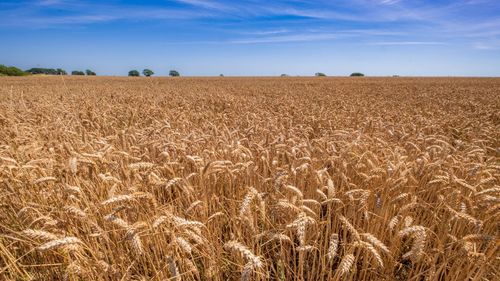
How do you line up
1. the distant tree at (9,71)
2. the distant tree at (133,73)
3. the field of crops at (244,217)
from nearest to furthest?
the field of crops at (244,217)
the distant tree at (9,71)
the distant tree at (133,73)

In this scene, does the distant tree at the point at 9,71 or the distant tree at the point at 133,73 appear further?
the distant tree at the point at 133,73

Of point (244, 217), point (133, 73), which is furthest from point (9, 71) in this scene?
point (244, 217)

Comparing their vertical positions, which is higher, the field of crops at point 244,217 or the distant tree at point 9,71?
the distant tree at point 9,71

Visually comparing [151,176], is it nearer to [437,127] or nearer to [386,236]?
[386,236]

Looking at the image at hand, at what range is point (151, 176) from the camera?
2.56 meters

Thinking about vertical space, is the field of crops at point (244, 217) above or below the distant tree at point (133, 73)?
below

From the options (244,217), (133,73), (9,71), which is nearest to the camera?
(244,217)

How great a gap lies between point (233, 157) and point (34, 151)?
228cm

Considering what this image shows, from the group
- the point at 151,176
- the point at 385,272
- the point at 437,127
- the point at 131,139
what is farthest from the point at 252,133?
the point at 437,127

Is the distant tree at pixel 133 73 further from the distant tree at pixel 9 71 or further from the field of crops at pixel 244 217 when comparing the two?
the field of crops at pixel 244 217

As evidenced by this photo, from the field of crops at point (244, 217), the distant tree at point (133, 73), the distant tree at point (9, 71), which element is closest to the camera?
the field of crops at point (244, 217)

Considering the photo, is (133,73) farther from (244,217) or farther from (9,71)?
(244,217)

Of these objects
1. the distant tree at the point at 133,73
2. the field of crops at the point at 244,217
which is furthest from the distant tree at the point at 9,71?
the field of crops at the point at 244,217

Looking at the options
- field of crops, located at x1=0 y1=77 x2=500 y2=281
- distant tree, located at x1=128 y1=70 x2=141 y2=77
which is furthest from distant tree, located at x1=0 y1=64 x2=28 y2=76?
field of crops, located at x1=0 y1=77 x2=500 y2=281
